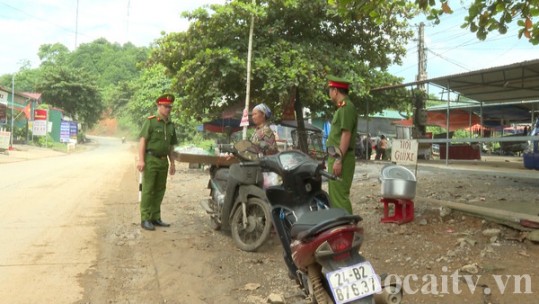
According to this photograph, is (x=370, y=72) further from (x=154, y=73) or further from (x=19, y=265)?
(x=154, y=73)

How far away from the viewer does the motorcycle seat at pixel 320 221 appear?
9.39 feet

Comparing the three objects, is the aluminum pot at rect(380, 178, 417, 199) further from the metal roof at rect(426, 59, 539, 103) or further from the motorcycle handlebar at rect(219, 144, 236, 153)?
the metal roof at rect(426, 59, 539, 103)

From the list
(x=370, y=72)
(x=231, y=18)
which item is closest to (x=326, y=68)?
(x=370, y=72)

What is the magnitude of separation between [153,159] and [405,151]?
3.79m

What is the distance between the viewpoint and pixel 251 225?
5.29m

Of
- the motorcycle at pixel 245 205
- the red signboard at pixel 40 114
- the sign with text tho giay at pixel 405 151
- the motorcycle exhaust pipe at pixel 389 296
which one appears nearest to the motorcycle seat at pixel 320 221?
Result: the motorcycle exhaust pipe at pixel 389 296

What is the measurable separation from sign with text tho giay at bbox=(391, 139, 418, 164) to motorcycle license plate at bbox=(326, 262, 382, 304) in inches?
167

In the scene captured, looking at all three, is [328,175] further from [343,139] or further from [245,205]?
[245,205]

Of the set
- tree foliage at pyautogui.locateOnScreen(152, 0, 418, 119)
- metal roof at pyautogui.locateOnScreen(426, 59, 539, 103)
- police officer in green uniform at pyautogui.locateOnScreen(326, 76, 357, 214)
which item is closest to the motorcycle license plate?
police officer in green uniform at pyautogui.locateOnScreen(326, 76, 357, 214)

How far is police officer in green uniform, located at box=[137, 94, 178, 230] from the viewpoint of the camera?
6.43 meters

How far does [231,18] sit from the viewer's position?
12.7m

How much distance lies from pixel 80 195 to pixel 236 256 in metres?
6.19

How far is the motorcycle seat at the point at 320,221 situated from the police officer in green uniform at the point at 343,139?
1.75 metres

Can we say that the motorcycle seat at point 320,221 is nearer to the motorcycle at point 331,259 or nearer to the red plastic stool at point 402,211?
the motorcycle at point 331,259
